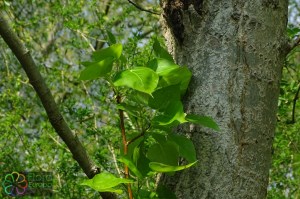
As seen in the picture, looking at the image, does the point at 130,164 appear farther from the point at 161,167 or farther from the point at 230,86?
the point at 230,86

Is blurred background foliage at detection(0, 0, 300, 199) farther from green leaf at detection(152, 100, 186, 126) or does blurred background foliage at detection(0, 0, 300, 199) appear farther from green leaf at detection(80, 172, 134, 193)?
green leaf at detection(80, 172, 134, 193)

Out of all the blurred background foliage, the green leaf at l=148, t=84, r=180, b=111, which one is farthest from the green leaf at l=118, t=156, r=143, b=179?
the blurred background foliage

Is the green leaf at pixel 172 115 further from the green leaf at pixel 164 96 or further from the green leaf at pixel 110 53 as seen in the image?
the green leaf at pixel 110 53

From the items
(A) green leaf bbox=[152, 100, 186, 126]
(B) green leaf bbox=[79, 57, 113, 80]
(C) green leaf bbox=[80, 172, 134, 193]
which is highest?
(B) green leaf bbox=[79, 57, 113, 80]

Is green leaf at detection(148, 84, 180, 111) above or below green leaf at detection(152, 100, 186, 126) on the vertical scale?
above

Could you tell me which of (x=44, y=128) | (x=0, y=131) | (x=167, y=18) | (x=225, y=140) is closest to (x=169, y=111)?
(x=225, y=140)

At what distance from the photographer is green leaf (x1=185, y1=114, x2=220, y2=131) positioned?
34.6 inches

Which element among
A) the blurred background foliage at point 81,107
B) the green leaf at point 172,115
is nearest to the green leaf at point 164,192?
the green leaf at point 172,115

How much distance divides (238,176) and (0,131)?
8.90ft

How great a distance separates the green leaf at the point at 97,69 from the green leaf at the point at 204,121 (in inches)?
6.8

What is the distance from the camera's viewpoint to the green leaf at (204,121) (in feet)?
2.88

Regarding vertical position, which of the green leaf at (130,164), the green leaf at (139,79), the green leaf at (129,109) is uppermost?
the green leaf at (139,79)

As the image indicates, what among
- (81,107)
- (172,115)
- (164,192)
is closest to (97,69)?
(172,115)

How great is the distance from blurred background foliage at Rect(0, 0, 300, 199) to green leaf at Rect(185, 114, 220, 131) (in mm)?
704
